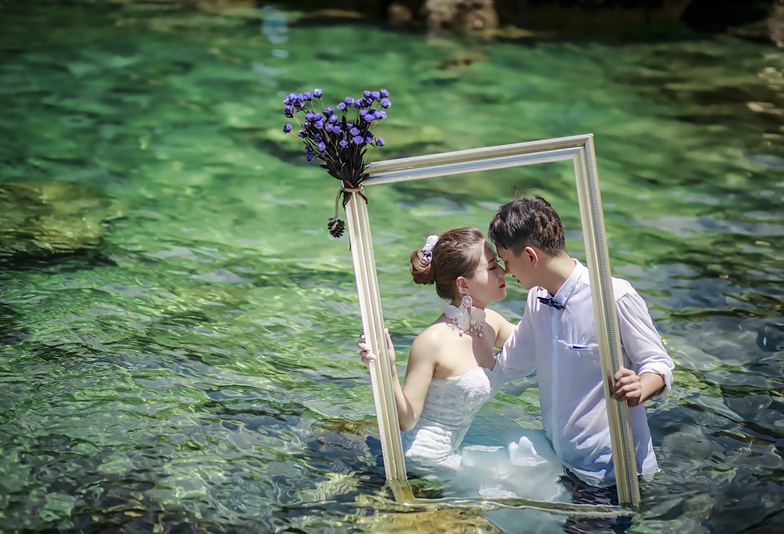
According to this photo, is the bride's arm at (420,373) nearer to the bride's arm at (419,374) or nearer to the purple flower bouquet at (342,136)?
the bride's arm at (419,374)

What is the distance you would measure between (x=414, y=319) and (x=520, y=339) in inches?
69.9

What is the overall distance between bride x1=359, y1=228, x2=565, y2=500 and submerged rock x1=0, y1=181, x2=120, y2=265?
362 cm

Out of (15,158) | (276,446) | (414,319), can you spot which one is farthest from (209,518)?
(15,158)

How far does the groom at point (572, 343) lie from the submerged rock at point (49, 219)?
400 centimetres

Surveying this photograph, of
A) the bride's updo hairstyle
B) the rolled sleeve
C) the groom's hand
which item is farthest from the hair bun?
the groom's hand

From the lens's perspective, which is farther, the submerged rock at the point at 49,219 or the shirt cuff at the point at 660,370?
the submerged rock at the point at 49,219

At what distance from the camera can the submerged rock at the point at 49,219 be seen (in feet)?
21.2

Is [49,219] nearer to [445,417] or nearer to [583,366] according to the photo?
[445,417]

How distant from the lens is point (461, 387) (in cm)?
378

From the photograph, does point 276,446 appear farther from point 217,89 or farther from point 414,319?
point 217,89

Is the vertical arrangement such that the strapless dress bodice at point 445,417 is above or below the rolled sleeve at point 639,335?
below

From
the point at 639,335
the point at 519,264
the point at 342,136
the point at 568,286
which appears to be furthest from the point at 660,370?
the point at 342,136

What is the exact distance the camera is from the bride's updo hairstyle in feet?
12.0

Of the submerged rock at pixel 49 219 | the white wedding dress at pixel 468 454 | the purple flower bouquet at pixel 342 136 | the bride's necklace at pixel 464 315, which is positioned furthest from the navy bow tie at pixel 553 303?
the submerged rock at pixel 49 219
